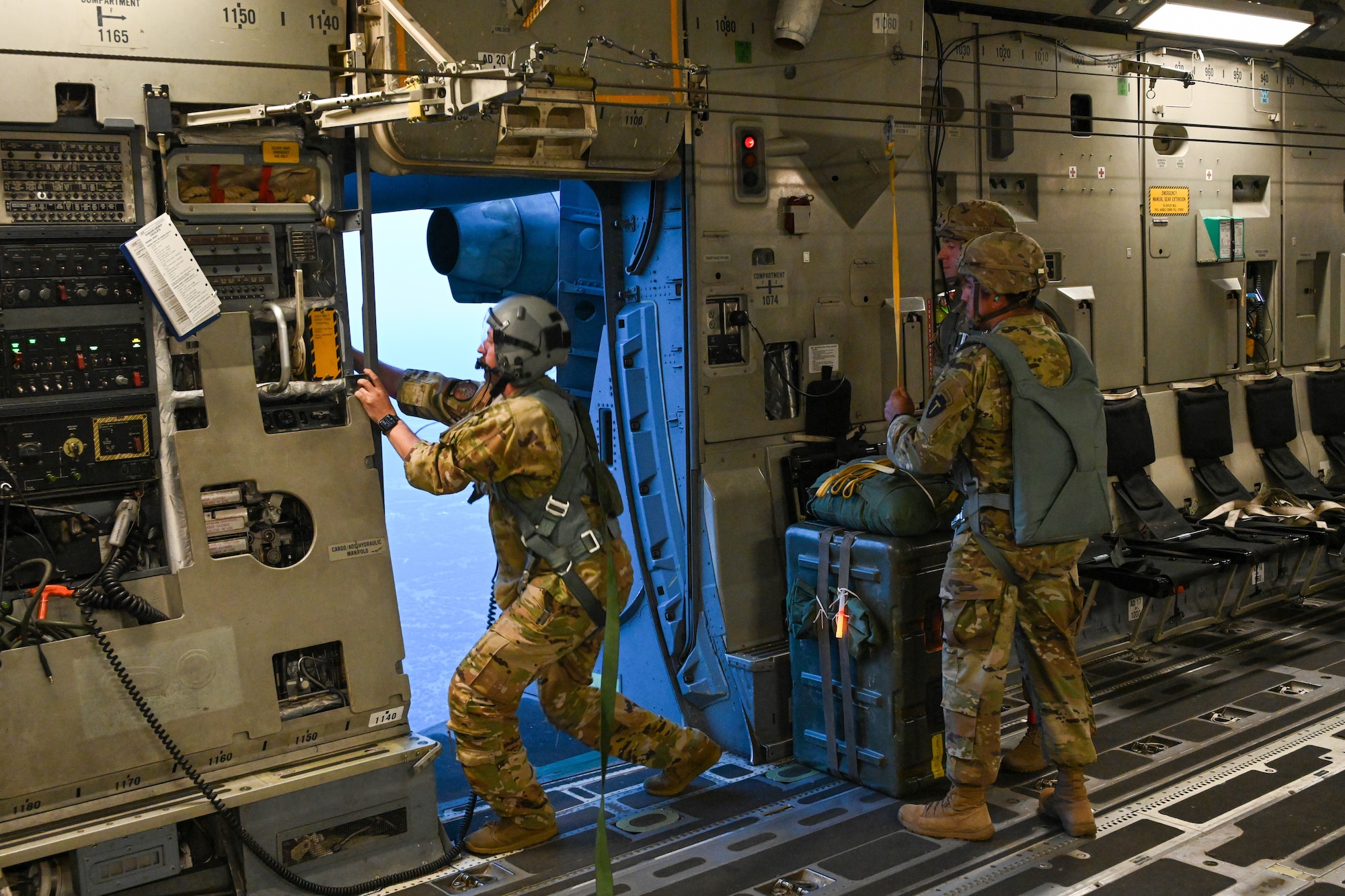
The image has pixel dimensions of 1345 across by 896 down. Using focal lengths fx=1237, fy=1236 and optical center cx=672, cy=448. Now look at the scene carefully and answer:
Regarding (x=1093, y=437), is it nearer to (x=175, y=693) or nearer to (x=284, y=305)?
(x=284, y=305)

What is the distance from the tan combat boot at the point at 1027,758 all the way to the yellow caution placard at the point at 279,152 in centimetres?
348

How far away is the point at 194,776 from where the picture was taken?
12.3ft

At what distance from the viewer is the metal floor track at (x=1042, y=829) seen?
4023 millimetres

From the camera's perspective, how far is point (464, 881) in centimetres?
409

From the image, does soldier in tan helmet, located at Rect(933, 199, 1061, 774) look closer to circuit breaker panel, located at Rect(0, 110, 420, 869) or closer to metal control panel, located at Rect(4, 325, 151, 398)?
circuit breaker panel, located at Rect(0, 110, 420, 869)

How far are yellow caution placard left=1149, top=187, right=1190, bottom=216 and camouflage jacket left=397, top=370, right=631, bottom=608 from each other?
449 centimetres

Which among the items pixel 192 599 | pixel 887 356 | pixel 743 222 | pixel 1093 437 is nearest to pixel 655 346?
pixel 743 222

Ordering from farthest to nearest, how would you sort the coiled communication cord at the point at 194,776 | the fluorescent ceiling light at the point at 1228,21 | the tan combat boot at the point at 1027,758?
1. the fluorescent ceiling light at the point at 1228,21
2. the tan combat boot at the point at 1027,758
3. the coiled communication cord at the point at 194,776

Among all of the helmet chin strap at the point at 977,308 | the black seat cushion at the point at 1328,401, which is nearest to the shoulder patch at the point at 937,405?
the helmet chin strap at the point at 977,308

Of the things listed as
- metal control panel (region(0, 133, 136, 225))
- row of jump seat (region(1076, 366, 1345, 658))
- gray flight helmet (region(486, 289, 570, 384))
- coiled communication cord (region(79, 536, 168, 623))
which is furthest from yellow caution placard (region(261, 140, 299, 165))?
row of jump seat (region(1076, 366, 1345, 658))

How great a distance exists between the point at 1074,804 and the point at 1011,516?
104 centimetres

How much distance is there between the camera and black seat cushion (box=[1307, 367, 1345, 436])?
8242 mm

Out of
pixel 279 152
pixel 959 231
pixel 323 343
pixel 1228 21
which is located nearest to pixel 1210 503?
pixel 1228 21

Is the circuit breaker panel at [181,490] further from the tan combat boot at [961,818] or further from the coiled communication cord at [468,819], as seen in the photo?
the tan combat boot at [961,818]
